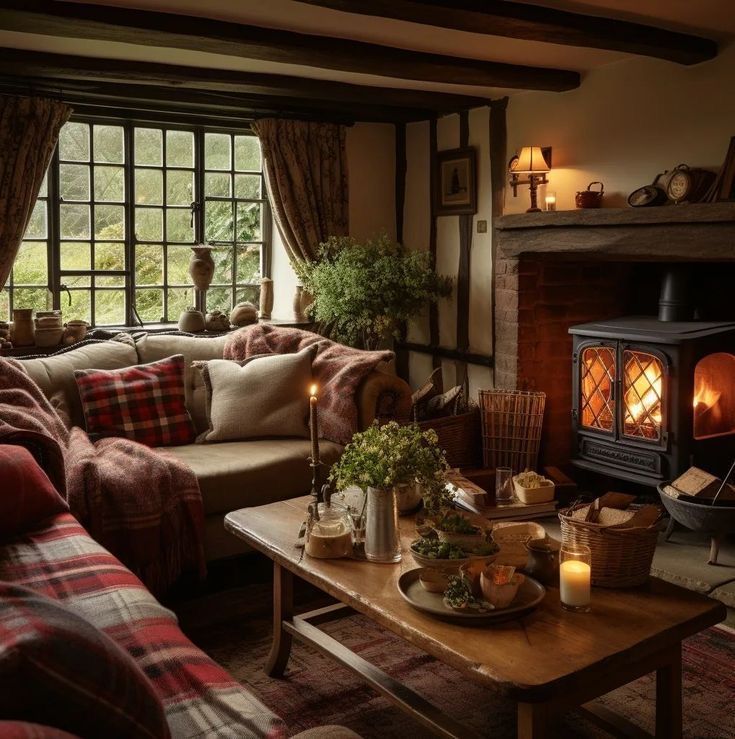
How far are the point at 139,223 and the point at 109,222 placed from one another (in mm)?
188

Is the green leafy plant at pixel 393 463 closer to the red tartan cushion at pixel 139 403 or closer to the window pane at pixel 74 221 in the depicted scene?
the red tartan cushion at pixel 139 403

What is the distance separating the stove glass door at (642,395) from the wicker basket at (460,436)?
2.66 feet

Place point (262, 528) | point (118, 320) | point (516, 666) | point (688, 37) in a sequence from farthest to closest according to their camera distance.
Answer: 1. point (118, 320)
2. point (688, 37)
3. point (262, 528)
4. point (516, 666)

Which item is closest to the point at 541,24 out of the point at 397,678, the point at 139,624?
the point at 397,678

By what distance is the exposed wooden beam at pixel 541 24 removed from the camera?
3.22m

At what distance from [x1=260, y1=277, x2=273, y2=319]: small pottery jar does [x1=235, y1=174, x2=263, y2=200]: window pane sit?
61 cm

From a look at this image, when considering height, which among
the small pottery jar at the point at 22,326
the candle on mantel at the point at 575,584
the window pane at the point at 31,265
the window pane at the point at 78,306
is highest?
the window pane at the point at 31,265

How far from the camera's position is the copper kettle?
176 inches

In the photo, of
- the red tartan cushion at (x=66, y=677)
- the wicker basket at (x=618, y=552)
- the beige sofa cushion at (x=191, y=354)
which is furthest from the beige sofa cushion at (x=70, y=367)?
the red tartan cushion at (x=66, y=677)

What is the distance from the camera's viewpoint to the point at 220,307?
5828 mm

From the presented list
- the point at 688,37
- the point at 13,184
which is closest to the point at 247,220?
the point at 13,184

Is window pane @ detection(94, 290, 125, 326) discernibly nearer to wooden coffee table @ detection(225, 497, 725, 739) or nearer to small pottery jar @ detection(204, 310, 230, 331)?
small pottery jar @ detection(204, 310, 230, 331)

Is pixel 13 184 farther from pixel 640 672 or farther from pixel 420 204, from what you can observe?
pixel 640 672

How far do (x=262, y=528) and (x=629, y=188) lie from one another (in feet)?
8.73
